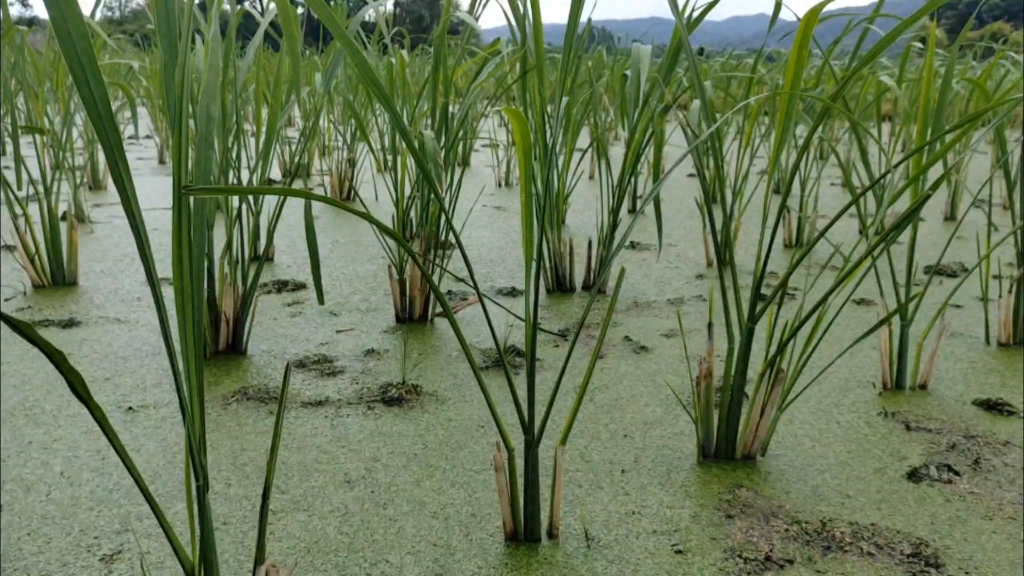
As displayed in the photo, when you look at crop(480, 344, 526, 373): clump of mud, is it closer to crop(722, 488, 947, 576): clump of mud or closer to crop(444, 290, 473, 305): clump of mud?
crop(444, 290, 473, 305): clump of mud

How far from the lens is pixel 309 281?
1602 mm

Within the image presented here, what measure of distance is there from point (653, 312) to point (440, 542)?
79cm

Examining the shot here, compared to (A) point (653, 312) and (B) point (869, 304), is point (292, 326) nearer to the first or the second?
(A) point (653, 312)

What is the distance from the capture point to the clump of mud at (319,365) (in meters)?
1.17

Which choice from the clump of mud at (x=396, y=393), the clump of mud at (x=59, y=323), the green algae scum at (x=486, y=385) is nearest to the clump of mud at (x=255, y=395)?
the green algae scum at (x=486, y=385)

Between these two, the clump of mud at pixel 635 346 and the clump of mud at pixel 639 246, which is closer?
the clump of mud at pixel 635 346

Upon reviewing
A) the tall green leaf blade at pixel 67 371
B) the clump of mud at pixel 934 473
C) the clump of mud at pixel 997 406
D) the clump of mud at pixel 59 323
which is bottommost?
the clump of mud at pixel 934 473

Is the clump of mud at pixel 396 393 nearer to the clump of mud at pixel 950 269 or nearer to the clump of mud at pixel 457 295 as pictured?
the clump of mud at pixel 457 295

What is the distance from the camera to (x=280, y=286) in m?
1.56

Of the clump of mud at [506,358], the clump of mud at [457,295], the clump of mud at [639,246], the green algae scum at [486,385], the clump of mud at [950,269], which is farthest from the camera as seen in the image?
the clump of mud at [639,246]

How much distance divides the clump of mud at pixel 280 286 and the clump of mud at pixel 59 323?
0.97 ft

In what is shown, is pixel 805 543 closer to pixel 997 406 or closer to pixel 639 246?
pixel 997 406

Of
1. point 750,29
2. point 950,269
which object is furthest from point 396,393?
point 750,29

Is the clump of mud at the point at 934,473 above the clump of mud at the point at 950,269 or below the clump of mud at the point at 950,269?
below
